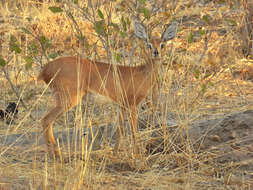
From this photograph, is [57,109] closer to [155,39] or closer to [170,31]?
[155,39]

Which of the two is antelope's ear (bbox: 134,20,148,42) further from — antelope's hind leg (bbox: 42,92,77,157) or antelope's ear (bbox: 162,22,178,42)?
antelope's hind leg (bbox: 42,92,77,157)

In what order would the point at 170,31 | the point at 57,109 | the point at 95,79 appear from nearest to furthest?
the point at 57,109 → the point at 95,79 → the point at 170,31

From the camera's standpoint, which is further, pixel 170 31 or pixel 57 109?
pixel 170 31

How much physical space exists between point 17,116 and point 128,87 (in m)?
1.97

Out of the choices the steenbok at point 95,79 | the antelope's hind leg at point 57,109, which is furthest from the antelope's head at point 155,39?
the antelope's hind leg at point 57,109

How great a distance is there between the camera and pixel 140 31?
488 cm

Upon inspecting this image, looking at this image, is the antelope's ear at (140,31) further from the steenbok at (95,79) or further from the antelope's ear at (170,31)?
the antelope's ear at (170,31)

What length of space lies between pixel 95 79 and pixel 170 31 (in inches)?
39.4

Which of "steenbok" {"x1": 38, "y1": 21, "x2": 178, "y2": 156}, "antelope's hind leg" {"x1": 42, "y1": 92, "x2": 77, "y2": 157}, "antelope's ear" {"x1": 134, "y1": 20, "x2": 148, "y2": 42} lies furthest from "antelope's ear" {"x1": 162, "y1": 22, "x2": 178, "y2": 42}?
"antelope's hind leg" {"x1": 42, "y1": 92, "x2": 77, "y2": 157}

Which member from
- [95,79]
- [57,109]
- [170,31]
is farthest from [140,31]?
[57,109]

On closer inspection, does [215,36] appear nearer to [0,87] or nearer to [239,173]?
[0,87]

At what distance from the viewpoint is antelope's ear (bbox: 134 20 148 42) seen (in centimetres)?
480

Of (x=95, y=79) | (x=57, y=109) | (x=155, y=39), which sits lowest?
(x=57, y=109)

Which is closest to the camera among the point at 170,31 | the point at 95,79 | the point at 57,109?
the point at 57,109
